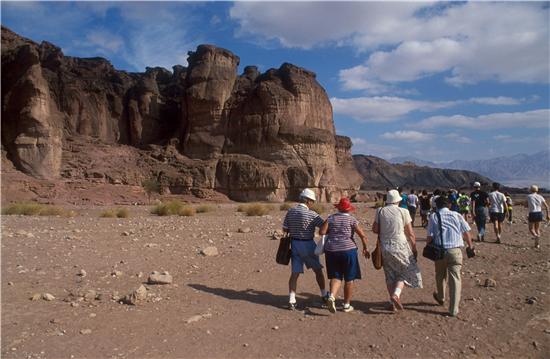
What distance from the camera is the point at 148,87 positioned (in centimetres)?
6128

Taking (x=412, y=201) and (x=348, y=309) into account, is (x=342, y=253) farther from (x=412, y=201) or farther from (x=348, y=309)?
(x=412, y=201)

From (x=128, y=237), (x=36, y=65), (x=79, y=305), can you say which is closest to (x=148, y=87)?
(x=36, y=65)

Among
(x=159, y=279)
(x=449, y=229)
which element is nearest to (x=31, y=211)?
(x=159, y=279)

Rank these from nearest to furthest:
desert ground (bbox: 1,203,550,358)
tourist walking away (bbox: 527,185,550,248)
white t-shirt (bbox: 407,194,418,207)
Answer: desert ground (bbox: 1,203,550,358), tourist walking away (bbox: 527,185,550,248), white t-shirt (bbox: 407,194,418,207)

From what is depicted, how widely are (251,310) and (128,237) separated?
846 centimetres

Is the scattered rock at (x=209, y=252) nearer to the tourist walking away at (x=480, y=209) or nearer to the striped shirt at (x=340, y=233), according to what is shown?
the striped shirt at (x=340, y=233)

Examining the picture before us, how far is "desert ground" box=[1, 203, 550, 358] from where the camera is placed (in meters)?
5.25

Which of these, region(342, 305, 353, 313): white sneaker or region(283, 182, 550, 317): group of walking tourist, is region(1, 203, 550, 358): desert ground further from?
region(283, 182, 550, 317): group of walking tourist

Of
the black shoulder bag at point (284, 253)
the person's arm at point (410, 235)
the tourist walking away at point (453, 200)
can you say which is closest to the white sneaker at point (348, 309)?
the black shoulder bag at point (284, 253)

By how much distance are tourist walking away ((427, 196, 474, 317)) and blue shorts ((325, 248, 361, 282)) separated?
4.17ft

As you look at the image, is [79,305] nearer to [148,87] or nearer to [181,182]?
[181,182]

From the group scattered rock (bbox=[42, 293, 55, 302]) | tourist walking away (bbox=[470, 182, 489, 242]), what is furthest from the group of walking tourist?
tourist walking away (bbox=[470, 182, 489, 242])

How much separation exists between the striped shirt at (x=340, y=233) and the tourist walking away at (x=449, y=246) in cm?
126

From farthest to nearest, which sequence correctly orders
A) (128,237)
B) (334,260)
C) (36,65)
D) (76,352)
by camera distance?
(36,65) → (128,237) → (334,260) → (76,352)
